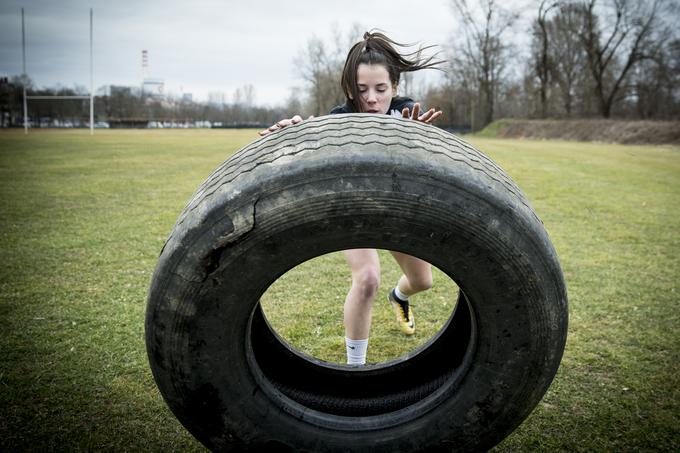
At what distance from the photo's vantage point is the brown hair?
2867 mm

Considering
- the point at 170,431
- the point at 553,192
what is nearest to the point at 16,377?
the point at 170,431

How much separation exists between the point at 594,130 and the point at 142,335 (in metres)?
44.3

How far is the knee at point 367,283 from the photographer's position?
2764 millimetres

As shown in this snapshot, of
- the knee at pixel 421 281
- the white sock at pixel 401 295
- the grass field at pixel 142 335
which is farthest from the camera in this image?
the white sock at pixel 401 295

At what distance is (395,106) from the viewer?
3.05m

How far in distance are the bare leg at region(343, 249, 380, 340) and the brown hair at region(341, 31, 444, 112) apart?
0.93 meters

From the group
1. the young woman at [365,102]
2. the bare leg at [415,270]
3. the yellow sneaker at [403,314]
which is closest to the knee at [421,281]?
the bare leg at [415,270]

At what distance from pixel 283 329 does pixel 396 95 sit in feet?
6.65

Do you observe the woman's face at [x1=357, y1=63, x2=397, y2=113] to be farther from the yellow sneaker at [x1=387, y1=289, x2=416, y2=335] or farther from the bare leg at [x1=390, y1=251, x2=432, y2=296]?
the yellow sneaker at [x1=387, y1=289, x2=416, y2=335]

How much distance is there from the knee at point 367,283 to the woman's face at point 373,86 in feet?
3.27

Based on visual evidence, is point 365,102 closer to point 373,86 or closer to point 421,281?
point 373,86

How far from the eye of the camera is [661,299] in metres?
4.58

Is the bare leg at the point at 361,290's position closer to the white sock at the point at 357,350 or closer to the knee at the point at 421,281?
the white sock at the point at 357,350

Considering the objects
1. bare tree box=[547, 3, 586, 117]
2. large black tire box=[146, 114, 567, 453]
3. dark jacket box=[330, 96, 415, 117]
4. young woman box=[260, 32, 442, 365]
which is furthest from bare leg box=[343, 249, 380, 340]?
bare tree box=[547, 3, 586, 117]
